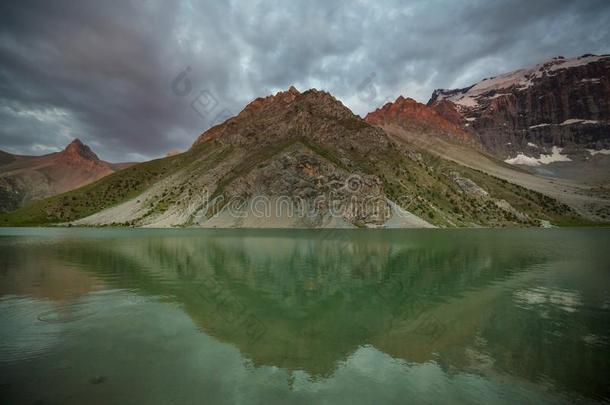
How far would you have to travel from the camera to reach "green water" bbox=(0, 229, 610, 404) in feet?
45.6

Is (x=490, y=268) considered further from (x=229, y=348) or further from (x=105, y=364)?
(x=105, y=364)

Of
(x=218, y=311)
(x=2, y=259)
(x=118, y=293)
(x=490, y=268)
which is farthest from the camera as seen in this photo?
(x=2, y=259)

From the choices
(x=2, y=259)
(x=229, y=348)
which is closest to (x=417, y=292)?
(x=229, y=348)

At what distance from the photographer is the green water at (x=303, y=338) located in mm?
13906

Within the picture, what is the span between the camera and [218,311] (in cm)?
2558

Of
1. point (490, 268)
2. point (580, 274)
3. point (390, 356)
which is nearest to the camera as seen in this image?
point (390, 356)

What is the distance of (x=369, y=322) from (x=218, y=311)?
10.5m

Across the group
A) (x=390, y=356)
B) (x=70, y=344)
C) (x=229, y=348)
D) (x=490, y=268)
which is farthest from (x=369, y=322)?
(x=490, y=268)

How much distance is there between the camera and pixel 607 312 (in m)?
26.0

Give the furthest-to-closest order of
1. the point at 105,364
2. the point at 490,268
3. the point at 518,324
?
the point at 490,268 < the point at 518,324 < the point at 105,364

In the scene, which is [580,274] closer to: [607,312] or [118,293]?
[607,312]

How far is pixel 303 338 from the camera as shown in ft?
65.0

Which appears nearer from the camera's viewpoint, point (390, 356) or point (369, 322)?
point (390, 356)

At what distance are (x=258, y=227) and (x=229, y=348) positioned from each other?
175 m
